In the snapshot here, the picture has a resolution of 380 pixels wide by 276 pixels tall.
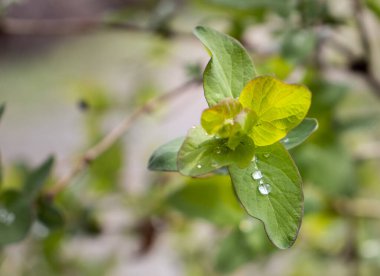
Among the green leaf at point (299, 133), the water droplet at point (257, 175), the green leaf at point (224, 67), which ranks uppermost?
the green leaf at point (224, 67)

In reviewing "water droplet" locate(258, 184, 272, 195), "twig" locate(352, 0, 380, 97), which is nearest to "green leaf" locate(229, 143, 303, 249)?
"water droplet" locate(258, 184, 272, 195)

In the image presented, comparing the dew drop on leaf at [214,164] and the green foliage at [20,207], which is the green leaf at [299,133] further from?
the green foliage at [20,207]

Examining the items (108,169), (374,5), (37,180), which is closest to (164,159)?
(37,180)

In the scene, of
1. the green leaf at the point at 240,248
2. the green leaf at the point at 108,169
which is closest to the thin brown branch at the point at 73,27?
the green leaf at the point at 108,169

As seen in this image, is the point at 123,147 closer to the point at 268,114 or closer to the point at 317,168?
the point at 317,168

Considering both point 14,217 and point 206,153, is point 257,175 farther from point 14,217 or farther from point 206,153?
point 14,217

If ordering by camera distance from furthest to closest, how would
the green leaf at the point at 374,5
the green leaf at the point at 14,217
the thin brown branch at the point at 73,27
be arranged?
the thin brown branch at the point at 73,27 < the green leaf at the point at 374,5 < the green leaf at the point at 14,217
